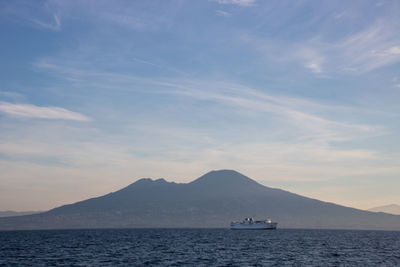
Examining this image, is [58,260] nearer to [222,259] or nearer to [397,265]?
[222,259]

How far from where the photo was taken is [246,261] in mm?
75750

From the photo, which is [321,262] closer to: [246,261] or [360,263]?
[360,263]

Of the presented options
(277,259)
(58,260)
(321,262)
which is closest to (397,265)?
(321,262)

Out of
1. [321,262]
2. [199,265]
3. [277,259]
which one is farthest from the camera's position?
[277,259]

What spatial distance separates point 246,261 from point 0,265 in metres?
40.2

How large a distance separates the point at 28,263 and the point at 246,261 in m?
36.7

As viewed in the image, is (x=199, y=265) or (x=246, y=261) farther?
(x=246, y=261)

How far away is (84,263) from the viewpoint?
71.4 m

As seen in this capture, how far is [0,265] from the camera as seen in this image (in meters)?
69.6

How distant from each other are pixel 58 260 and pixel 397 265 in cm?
5757

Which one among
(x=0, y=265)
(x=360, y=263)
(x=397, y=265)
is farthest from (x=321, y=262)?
(x=0, y=265)

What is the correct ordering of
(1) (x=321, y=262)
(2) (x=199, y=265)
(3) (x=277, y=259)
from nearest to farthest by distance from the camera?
(2) (x=199, y=265) → (1) (x=321, y=262) → (3) (x=277, y=259)

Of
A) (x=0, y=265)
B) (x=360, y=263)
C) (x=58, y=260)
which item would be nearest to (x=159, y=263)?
(x=58, y=260)

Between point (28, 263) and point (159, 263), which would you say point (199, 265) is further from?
point (28, 263)
